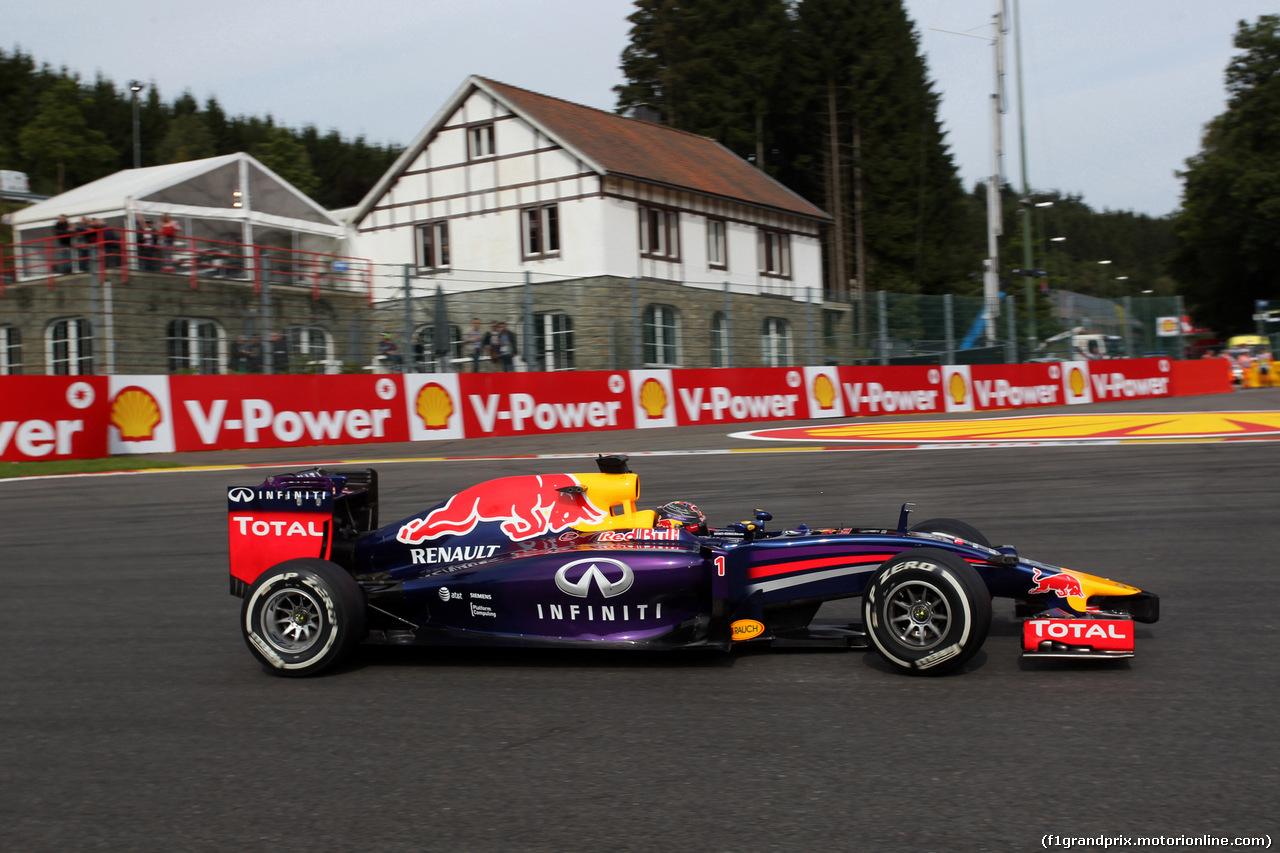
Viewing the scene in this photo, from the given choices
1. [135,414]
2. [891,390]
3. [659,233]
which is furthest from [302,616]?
[659,233]

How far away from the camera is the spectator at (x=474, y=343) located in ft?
61.4

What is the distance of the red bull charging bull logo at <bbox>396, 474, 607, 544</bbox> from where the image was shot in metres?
4.78

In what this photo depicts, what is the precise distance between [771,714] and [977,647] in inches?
31.0

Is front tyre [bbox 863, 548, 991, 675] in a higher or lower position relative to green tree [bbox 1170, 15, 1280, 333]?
lower

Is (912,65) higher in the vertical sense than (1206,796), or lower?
higher

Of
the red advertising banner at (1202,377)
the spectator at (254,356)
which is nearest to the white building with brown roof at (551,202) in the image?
the red advertising banner at (1202,377)

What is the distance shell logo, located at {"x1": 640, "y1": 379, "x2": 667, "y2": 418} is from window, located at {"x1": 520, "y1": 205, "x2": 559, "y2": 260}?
12253 mm

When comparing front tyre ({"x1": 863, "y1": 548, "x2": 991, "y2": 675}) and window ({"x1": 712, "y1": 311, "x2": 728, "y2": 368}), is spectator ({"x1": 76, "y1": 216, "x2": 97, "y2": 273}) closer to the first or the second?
window ({"x1": 712, "y1": 311, "x2": 728, "y2": 368})

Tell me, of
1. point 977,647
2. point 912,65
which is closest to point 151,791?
point 977,647

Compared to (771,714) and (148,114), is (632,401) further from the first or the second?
(148,114)

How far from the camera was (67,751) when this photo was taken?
3576 mm

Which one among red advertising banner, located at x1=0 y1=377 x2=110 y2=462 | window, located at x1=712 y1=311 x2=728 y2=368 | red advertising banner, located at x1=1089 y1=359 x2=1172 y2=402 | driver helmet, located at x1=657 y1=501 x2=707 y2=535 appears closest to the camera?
driver helmet, located at x1=657 y1=501 x2=707 y2=535

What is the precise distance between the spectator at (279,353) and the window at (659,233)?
627 inches

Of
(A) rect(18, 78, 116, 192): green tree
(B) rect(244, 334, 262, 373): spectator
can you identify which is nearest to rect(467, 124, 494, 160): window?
(B) rect(244, 334, 262, 373): spectator
